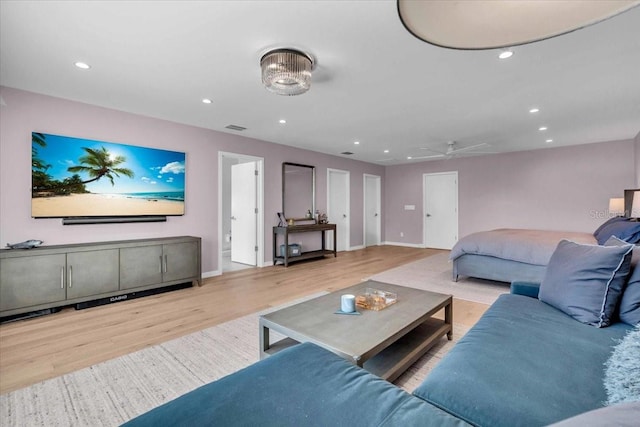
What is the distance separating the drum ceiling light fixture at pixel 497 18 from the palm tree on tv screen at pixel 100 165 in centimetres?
405

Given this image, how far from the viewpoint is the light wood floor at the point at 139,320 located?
209cm

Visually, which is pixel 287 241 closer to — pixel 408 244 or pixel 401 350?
pixel 401 350

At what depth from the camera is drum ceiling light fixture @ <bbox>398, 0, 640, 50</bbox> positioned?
26.8 inches

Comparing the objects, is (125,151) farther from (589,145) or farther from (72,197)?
(589,145)

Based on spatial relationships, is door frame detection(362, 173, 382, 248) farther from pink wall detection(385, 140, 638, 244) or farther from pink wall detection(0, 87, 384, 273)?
pink wall detection(0, 87, 384, 273)

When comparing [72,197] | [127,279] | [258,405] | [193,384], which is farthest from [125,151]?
[258,405]

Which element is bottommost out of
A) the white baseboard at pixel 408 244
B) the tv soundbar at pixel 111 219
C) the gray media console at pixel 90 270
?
the white baseboard at pixel 408 244

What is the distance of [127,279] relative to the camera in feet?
11.2

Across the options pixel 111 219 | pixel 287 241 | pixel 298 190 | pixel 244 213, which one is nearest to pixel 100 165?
pixel 111 219

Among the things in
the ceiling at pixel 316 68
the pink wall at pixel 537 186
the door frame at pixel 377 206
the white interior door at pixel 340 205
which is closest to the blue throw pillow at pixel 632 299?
the ceiling at pixel 316 68

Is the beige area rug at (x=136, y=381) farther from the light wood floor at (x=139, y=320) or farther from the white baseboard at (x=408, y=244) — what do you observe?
the white baseboard at (x=408, y=244)

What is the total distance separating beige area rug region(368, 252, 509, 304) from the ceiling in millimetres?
2338

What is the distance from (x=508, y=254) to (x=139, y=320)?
440 cm

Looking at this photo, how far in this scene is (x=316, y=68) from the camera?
2617mm
